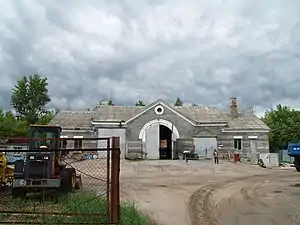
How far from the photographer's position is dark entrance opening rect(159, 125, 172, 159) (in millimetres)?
41472

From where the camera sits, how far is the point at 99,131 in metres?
40.4

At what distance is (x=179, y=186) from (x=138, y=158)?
71.9ft

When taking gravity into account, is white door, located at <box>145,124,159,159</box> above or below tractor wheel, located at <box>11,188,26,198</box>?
above

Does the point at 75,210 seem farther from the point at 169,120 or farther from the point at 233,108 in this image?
the point at 233,108

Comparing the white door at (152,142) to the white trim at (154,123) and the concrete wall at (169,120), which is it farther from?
the concrete wall at (169,120)

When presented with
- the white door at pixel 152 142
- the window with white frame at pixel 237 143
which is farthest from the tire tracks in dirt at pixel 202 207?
the window with white frame at pixel 237 143

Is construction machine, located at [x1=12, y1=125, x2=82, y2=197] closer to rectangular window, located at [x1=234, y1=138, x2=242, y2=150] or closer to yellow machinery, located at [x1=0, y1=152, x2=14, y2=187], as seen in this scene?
yellow machinery, located at [x1=0, y1=152, x2=14, y2=187]

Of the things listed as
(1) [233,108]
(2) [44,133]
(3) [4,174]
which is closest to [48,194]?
(2) [44,133]

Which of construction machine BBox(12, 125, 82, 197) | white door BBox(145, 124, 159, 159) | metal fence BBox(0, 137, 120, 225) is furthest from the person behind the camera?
white door BBox(145, 124, 159, 159)

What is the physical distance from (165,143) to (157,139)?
6.26 ft

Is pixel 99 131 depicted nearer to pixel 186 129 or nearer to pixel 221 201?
pixel 186 129

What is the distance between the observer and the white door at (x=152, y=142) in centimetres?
3981

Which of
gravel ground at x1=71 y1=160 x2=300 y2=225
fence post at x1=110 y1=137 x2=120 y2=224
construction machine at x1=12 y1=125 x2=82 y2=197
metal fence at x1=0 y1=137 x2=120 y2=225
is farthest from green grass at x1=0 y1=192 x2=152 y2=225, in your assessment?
gravel ground at x1=71 y1=160 x2=300 y2=225

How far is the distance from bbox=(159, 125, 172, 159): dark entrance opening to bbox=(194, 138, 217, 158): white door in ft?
10.2
